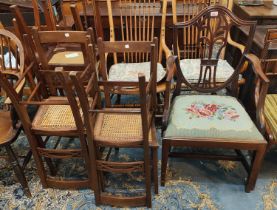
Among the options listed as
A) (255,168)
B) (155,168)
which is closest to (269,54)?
(255,168)

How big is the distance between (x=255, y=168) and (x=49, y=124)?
1182 millimetres

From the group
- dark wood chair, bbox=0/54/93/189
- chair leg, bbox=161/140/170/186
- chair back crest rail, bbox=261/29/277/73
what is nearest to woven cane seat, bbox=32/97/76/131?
dark wood chair, bbox=0/54/93/189

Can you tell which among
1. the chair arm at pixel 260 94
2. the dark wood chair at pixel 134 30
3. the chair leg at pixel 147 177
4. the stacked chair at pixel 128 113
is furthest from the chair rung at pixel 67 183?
the chair arm at pixel 260 94

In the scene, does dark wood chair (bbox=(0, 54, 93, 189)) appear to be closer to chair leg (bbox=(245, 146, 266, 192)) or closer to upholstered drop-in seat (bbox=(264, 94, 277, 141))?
chair leg (bbox=(245, 146, 266, 192))

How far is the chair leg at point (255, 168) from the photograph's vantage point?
4.61 ft

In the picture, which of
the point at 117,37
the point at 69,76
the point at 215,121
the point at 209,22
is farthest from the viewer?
the point at 117,37

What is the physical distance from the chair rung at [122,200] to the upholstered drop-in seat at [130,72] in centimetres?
77

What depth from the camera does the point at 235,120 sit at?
1456mm

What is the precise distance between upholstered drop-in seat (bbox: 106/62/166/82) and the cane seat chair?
26.1 inches

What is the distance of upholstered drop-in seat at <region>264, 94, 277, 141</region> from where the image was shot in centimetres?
146

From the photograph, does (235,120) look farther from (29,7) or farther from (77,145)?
(29,7)

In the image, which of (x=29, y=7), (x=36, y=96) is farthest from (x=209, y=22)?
(x=29, y=7)

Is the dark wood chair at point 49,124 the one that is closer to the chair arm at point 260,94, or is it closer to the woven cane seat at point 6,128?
the woven cane seat at point 6,128

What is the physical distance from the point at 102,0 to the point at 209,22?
131 cm
